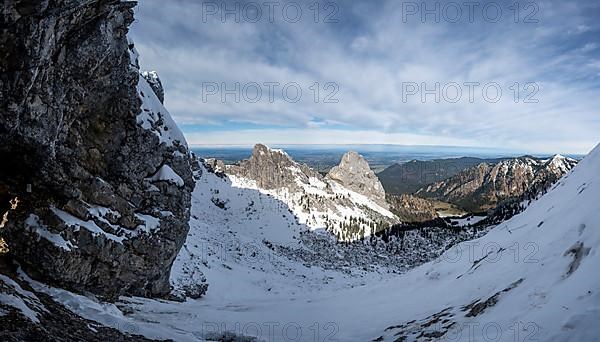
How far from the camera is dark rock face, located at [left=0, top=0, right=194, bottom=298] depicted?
14.2 meters

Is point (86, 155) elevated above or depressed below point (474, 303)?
above

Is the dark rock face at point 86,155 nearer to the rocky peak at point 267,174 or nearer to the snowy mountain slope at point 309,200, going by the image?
the snowy mountain slope at point 309,200

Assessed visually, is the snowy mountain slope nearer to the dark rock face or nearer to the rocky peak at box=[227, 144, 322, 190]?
the rocky peak at box=[227, 144, 322, 190]

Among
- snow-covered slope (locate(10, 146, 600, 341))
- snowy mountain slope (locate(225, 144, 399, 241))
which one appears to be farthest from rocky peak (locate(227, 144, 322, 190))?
snow-covered slope (locate(10, 146, 600, 341))

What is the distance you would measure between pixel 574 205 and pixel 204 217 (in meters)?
109

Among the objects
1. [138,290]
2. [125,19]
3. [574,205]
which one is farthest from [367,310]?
[125,19]

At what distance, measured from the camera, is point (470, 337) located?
39.4 ft

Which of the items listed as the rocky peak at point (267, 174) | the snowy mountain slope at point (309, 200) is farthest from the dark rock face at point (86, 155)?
the rocky peak at point (267, 174)

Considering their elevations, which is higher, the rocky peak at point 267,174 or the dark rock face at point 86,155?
the dark rock face at point 86,155

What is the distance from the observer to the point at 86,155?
902 inches

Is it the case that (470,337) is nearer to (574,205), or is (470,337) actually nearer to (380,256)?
(574,205)

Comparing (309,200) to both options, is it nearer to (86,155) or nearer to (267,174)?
(267,174)

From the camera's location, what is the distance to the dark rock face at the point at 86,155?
14.2m

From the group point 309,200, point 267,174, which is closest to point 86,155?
point 309,200
